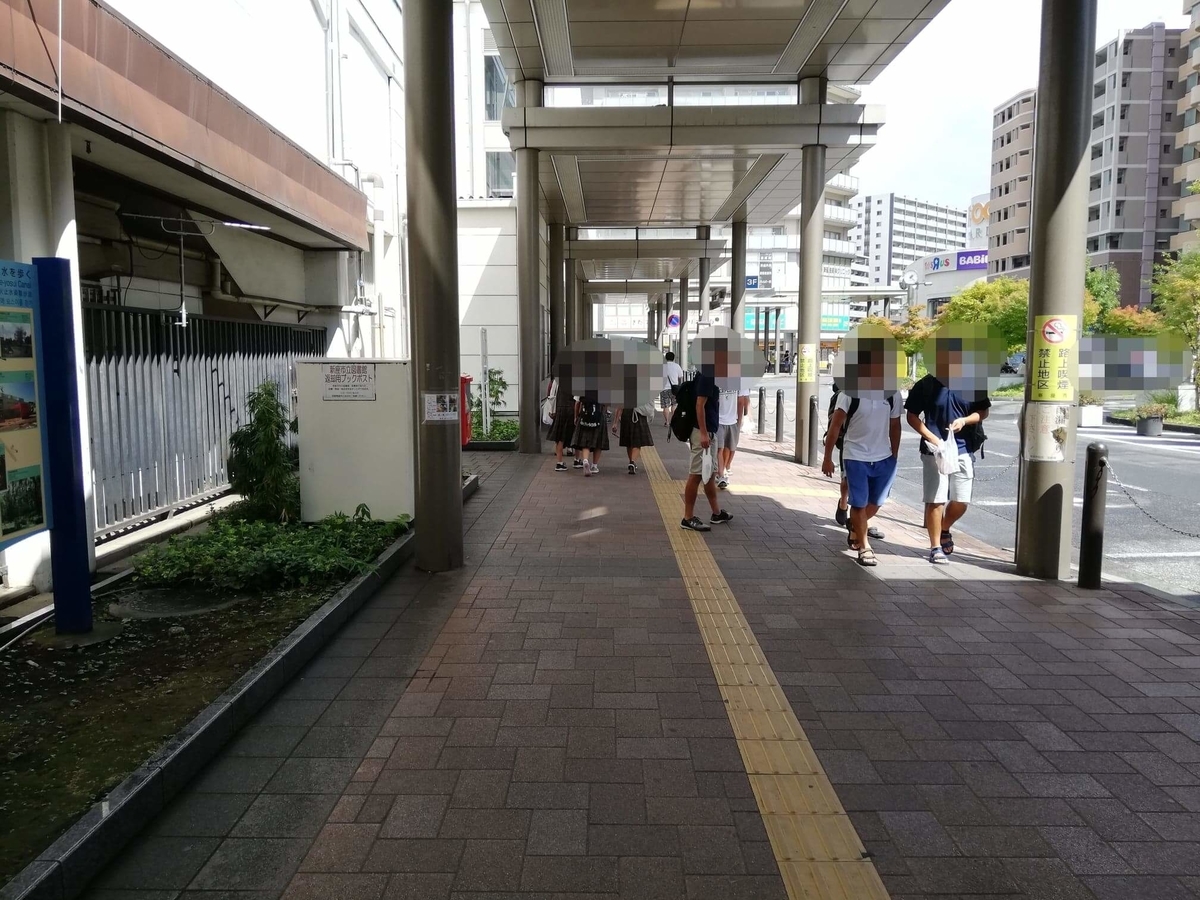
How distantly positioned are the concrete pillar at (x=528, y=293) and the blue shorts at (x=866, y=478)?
26.9ft

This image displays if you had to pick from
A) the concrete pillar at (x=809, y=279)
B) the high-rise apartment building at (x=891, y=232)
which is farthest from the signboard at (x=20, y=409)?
the high-rise apartment building at (x=891, y=232)

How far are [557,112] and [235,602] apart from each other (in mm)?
10382

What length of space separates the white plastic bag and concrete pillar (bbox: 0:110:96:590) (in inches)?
238

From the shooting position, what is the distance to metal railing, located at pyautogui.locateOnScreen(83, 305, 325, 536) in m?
6.87

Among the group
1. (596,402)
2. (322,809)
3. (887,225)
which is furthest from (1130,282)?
(887,225)

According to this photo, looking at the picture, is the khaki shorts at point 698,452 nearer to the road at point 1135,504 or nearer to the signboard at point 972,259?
the road at point 1135,504

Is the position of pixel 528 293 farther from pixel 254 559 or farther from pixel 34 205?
pixel 254 559

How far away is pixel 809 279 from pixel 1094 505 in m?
8.08

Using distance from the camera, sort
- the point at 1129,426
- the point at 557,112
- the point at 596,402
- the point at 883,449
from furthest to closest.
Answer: the point at 1129,426, the point at 557,112, the point at 596,402, the point at 883,449

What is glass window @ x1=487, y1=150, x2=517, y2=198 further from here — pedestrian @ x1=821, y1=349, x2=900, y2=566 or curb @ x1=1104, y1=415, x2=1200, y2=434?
pedestrian @ x1=821, y1=349, x2=900, y2=566

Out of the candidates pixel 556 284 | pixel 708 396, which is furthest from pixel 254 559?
pixel 556 284

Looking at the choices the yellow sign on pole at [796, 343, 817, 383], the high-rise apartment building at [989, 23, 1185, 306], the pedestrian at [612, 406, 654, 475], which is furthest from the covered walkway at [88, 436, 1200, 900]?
the high-rise apartment building at [989, 23, 1185, 306]

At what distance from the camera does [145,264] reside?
28.4ft

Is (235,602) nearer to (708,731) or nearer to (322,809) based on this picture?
(322,809)
